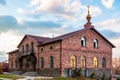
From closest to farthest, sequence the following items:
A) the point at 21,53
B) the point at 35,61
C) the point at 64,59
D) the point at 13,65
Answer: the point at 64,59, the point at 35,61, the point at 21,53, the point at 13,65

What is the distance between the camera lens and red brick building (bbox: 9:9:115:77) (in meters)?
42.6

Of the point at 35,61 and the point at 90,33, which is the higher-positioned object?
the point at 90,33

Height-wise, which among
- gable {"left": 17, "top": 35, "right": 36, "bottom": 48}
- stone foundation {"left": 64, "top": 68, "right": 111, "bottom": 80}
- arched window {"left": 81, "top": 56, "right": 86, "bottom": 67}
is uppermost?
gable {"left": 17, "top": 35, "right": 36, "bottom": 48}

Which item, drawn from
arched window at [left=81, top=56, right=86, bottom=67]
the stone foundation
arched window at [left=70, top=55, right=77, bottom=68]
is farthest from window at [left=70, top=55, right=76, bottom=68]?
arched window at [left=81, top=56, right=86, bottom=67]

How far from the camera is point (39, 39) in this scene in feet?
166

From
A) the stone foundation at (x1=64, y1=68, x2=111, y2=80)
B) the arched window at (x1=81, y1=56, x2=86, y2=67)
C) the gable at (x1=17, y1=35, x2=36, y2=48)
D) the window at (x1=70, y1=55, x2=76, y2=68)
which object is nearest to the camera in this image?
the stone foundation at (x1=64, y1=68, x2=111, y2=80)

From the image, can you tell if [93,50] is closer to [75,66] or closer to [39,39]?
[75,66]

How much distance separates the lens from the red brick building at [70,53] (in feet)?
140

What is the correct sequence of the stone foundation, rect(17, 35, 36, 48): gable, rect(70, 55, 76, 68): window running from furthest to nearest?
rect(17, 35, 36, 48): gable
rect(70, 55, 76, 68): window
the stone foundation

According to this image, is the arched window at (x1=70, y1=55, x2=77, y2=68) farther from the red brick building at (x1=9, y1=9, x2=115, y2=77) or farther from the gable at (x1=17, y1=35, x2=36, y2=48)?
the gable at (x1=17, y1=35, x2=36, y2=48)

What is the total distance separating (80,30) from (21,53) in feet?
51.8

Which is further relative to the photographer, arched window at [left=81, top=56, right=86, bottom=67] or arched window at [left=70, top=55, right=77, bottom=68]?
arched window at [left=81, top=56, right=86, bottom=67]

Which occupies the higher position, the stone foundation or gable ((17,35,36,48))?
gable ((17,35,36,48))

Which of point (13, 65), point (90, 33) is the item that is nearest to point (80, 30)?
point (90, 33)
